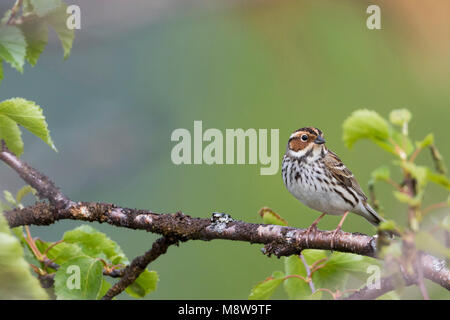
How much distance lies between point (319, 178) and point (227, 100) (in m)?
1.13

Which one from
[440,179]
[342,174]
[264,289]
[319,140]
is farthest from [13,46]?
[342,174]

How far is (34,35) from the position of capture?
4.63ft

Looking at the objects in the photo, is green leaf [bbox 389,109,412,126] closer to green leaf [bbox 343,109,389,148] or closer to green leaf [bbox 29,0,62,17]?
green leaf [bbox 343,109,389,148]

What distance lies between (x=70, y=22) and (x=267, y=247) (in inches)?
26.5

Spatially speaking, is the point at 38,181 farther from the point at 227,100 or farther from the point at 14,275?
the point at 227,100

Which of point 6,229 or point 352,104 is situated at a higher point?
point 352,104

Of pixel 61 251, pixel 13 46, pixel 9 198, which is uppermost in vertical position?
pixel 13 46

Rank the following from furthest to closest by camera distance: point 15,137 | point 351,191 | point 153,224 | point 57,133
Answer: point 57,133 < point 351,191 < point 153,224 < point 15,137

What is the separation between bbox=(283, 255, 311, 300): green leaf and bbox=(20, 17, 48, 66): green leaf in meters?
0.73

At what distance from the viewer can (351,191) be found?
99.5 inches
